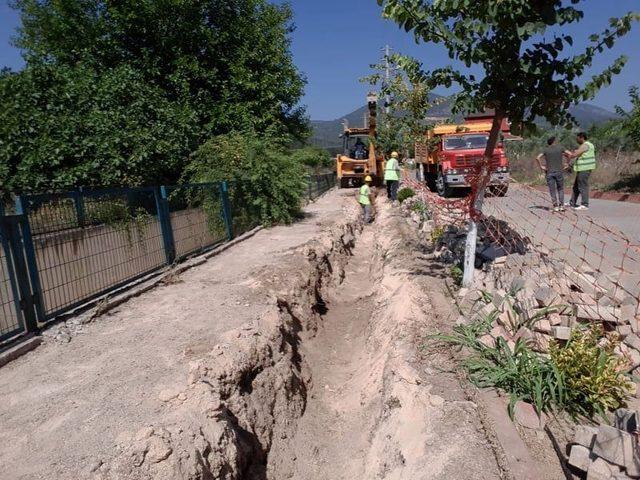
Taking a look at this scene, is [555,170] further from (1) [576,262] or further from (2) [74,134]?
(2) [74,134]

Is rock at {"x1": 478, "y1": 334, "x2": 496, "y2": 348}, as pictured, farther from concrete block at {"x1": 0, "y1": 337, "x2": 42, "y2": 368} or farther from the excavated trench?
concrete block at {"x1": 0, "y1": 337, "x2": 42, "y2": 368}

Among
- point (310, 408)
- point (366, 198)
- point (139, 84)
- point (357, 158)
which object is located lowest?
point (310, 408)

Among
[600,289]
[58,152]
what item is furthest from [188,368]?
[58,152]

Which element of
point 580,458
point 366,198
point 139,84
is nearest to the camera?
point 580,458

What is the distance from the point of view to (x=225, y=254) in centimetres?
938

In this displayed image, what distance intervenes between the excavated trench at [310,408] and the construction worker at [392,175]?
25.2ft

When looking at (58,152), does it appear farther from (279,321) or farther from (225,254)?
(279,321)

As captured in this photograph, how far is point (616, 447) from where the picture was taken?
9.03ft

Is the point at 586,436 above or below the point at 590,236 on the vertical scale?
below

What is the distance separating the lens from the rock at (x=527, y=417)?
3.39m

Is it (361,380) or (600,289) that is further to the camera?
(361,380)

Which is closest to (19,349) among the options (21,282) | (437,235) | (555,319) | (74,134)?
(21,282)

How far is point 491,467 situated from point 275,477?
196 centimetres

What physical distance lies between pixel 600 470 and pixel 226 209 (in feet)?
29.2
